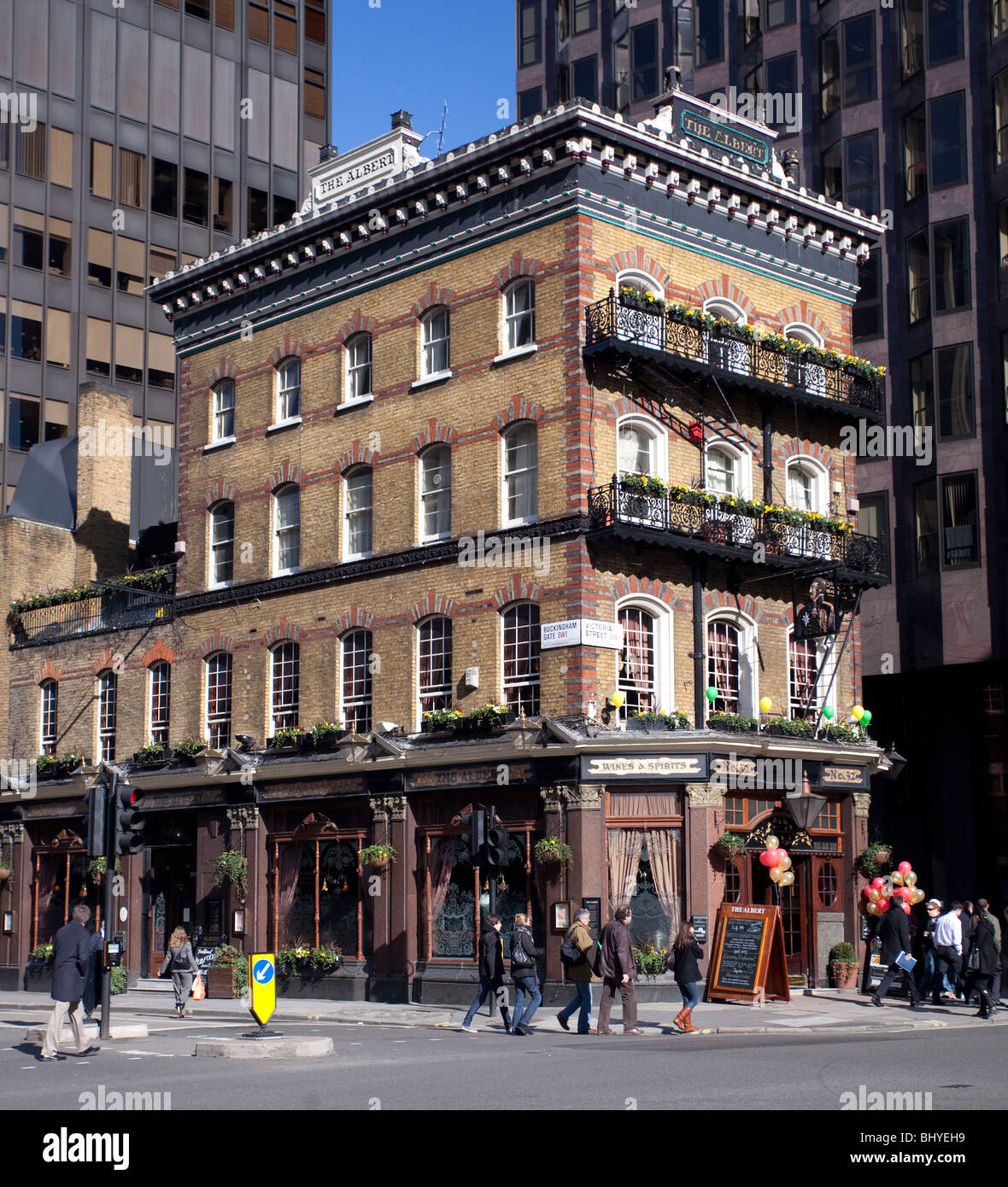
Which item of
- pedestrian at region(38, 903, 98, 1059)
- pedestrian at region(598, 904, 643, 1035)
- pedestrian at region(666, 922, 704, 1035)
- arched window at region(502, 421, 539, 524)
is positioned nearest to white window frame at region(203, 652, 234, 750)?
arched window at region(502, 421, 539, 524)

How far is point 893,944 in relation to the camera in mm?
27328

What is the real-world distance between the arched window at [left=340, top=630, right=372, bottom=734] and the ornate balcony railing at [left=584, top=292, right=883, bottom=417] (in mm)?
8127

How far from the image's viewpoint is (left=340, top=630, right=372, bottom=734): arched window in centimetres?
3369

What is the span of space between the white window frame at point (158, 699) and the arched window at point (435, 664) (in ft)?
27.6

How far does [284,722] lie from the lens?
35375 millimetres

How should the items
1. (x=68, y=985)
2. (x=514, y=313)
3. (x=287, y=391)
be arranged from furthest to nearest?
(x=287, y=391), (x=514, y=313), (x=68, y=985)

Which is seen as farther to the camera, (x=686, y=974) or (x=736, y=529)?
(x=736, y=529)

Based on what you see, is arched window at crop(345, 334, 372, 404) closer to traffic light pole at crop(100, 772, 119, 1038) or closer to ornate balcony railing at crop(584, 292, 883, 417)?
ornate balcony railing at crop(584, 292, 883, 417)

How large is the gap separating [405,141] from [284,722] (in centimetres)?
1269

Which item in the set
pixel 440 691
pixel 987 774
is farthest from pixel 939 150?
pixel 440 691

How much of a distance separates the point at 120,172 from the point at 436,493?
38.3m

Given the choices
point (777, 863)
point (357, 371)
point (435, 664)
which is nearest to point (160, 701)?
point (435, 664)

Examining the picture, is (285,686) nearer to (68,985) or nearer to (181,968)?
(181,968)

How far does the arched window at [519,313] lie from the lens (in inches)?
1250
